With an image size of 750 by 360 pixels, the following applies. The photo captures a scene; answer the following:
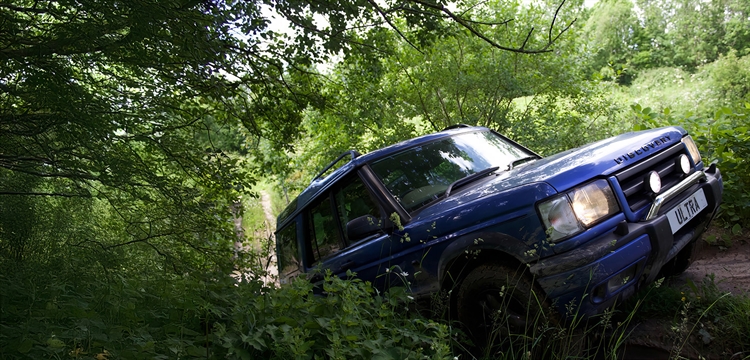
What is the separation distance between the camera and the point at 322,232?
4051 mm

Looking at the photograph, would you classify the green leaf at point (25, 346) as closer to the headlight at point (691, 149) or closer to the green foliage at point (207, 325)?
the green foliage at point (207, 325)

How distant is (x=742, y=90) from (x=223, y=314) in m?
24.9

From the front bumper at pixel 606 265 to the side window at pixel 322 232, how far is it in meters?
1.81

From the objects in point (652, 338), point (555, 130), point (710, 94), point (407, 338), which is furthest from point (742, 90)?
point (407, 338)

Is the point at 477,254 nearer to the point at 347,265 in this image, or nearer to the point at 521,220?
the point at 521,220

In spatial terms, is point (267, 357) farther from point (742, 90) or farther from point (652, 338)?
point (742, 90)

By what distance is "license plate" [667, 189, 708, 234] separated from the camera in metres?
2.73

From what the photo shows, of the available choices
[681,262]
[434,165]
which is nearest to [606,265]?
[434,165]

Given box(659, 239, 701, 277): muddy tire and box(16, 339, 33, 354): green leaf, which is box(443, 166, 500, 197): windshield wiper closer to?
box(659, 239, 701, 277): muddy tire

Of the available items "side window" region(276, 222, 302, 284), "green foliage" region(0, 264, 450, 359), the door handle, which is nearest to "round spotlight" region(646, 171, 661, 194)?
"green foliage" region(0, 264, 450, 359)

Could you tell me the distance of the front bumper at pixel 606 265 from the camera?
2.39 meters

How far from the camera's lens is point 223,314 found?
2.34m

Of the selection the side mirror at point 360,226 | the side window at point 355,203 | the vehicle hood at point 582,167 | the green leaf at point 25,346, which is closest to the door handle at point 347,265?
the side window at point 355,203

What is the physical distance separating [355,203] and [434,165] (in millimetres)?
670
